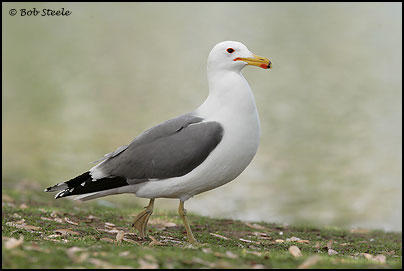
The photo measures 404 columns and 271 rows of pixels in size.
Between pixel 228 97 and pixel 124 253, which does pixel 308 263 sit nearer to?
pixel 124 253

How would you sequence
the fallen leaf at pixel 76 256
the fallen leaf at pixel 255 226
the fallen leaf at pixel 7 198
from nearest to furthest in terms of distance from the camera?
1. the fallen leaf at pixel 76 256
2. the fallen leaf at pixel 255 226
3. the fallen leaf at pixel 7 198

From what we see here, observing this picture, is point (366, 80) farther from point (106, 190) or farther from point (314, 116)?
point (106, 190)

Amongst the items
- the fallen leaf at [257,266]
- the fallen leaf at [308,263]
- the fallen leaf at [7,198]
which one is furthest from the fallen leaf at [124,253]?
the fallen leaf at [7,198]

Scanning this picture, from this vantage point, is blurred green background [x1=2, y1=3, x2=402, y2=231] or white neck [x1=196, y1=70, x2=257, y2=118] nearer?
white neck [x1=196, y1=70, x2=257, y2=118]

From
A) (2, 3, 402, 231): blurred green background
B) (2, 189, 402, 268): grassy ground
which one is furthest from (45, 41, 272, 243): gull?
(2, 3, 402, 231): blurred green background

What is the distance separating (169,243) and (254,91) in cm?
2709

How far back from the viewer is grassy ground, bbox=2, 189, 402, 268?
18.3 ft

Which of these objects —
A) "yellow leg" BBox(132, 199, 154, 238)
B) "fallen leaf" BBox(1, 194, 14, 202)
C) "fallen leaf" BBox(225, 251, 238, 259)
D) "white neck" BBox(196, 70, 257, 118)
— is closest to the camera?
"fallen leaf" BBox(225, 251, 238, 259)

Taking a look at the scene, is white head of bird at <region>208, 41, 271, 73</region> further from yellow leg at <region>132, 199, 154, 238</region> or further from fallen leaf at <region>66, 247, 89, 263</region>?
fallen leaf at <region>66, 247, 89, 263</region>

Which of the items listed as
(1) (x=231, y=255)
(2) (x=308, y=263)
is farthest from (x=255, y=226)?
(2) (x=308, y=263)

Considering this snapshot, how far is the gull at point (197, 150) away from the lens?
290 inches

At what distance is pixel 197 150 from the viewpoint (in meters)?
7.36

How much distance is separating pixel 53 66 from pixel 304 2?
36.7 m

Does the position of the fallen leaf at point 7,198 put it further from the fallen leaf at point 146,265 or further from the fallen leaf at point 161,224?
the fallen leaf at point 146,265
